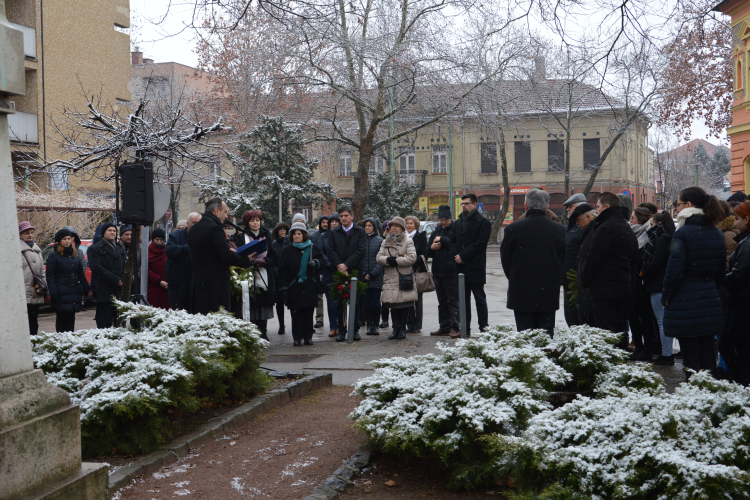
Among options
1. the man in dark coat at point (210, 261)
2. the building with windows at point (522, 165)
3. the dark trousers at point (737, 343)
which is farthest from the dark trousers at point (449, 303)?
the building with windows at point (522, 165)

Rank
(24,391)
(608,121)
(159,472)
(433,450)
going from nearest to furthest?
(24,391) < (433,450) < (159,472) < (608,121)

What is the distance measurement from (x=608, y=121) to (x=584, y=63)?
46.4 m

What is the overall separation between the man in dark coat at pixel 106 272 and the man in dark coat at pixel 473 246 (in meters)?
5.35

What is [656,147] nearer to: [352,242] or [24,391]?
[352,242]

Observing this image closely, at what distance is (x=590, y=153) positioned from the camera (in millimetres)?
53281

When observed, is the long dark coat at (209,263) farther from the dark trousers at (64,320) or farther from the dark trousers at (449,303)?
the dark trousers at (449,303)

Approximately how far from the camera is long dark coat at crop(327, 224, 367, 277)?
11.8 meters

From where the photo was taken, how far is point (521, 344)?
19.9ft

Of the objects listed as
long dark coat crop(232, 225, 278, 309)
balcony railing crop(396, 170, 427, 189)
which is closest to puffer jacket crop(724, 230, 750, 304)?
long dark coat crop(232, 225, 278, 309)

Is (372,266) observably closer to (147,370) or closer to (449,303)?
(449,303)

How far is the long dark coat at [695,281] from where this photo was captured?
6.68m

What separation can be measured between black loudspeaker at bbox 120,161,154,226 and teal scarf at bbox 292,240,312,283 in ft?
8.72

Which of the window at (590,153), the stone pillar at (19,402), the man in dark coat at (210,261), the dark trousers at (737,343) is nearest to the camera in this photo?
the stone pillar at (19,402)

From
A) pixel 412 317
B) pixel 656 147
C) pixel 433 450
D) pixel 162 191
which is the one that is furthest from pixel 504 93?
pixel 656 147
